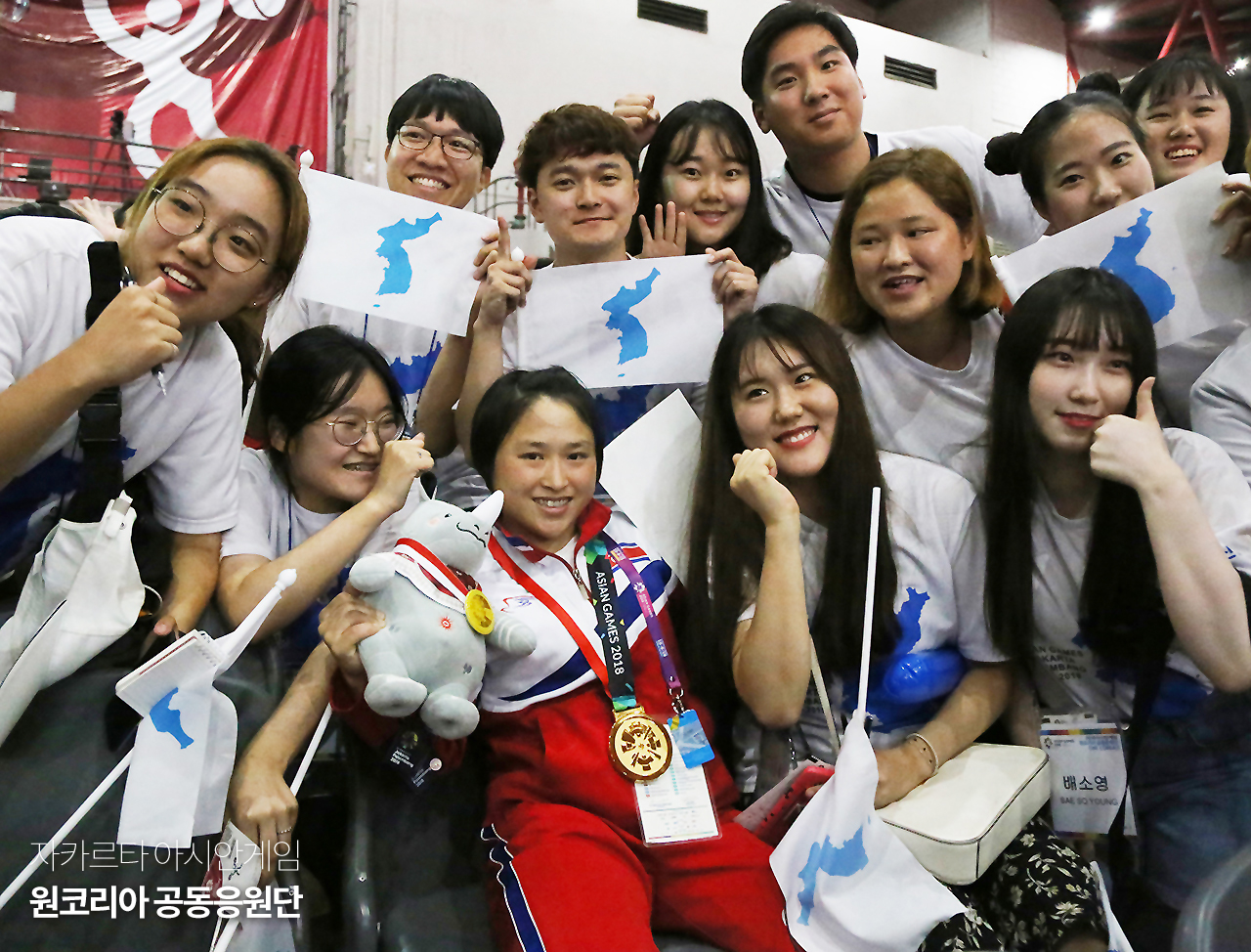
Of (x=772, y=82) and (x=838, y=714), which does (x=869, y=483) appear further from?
(x=772, y=82)

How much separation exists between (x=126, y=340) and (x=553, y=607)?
0.85 meters

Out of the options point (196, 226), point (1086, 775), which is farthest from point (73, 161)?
point (1086, 775)

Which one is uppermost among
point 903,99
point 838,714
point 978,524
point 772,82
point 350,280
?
point 903,99

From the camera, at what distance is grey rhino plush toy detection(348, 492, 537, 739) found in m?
1.30

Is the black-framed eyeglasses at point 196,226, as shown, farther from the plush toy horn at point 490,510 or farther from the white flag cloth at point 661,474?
the white flag cloth at point 661,474

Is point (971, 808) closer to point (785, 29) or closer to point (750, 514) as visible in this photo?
point (750, 514)

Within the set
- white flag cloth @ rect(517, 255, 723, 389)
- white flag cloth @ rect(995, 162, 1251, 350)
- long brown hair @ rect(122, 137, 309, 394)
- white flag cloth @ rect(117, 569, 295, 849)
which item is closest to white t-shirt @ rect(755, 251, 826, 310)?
white flag cloth @ rect(517, 255, 723, 389)

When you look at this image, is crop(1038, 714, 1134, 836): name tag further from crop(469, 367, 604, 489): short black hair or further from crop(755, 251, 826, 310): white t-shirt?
crop(755, 251, 826, 310): white t-shirt

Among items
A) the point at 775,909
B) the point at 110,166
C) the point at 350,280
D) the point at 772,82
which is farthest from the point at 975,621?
the point at 110,166

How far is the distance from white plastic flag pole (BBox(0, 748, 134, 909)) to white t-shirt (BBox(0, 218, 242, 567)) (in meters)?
0.57

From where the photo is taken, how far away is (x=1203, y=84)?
94.8 inches

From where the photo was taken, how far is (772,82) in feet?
8.67

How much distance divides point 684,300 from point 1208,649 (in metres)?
1.29

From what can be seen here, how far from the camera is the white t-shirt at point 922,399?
198 cm
